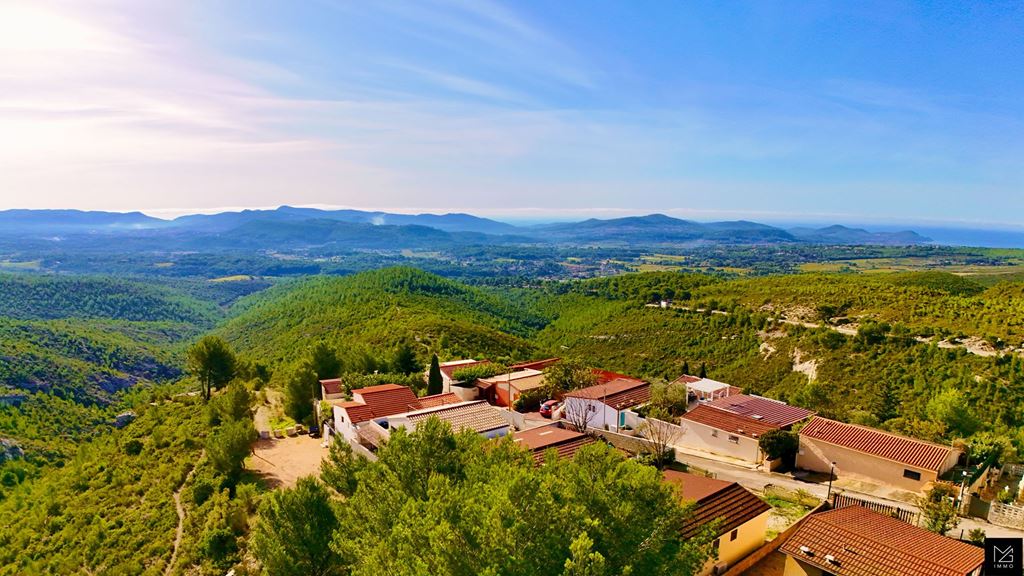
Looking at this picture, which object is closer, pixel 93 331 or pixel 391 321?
pixel 391 321

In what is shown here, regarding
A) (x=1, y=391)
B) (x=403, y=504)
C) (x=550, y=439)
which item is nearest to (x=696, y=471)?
(x=550, y=439)

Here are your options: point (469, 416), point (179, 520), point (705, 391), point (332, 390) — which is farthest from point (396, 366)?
point (705, 391)

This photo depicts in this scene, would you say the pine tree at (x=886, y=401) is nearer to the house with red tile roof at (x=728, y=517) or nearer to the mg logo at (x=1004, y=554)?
the house with red tile roof at (x=728, y=517)

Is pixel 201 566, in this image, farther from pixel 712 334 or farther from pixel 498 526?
pixel 712 334

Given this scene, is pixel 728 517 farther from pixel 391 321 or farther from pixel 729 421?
pixel 391 321

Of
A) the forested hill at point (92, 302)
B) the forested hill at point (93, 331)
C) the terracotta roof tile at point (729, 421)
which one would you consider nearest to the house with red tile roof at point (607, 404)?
the terracotta roof tile at point (729, 421)

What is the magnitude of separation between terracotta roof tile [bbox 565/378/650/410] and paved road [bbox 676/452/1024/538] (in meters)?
5.37

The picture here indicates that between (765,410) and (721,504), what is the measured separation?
49.4ft

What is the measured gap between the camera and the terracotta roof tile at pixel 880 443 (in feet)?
68.2

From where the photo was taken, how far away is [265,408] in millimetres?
40156

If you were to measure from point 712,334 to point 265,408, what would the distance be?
1814 inches

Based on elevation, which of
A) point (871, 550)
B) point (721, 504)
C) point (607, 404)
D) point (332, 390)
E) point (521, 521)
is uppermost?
point (521, 521)

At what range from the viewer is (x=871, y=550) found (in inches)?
500

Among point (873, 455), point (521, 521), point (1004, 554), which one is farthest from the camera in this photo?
point (873, 455)
